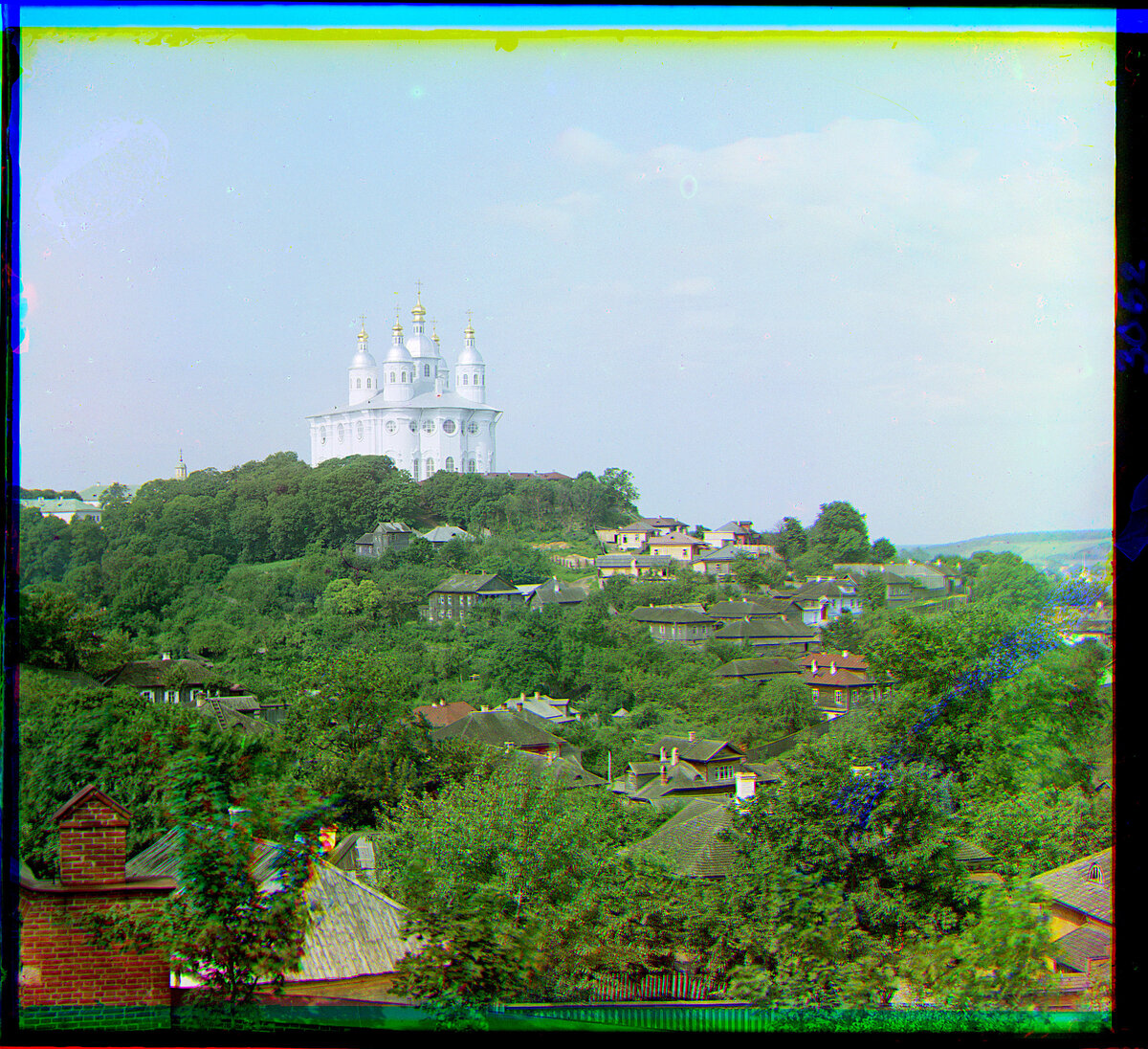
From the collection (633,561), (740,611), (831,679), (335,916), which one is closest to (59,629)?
(335,916)

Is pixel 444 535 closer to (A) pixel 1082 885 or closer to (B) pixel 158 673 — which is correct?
(B) pixel 158 673

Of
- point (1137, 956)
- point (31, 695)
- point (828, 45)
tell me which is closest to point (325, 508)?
point (31, 695)

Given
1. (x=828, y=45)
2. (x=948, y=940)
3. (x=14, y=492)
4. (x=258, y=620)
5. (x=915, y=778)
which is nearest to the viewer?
(x=14, y=492)

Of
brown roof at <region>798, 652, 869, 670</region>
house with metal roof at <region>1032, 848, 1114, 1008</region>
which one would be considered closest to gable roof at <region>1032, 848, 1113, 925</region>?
house with metal roof at <region>1032, 848, 1114, 1008</region>

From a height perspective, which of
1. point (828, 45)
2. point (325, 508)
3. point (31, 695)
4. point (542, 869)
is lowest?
point (542, 869)

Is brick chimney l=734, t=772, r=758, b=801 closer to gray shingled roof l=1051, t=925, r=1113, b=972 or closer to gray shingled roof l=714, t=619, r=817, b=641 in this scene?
gray shingled roof l=714, t=619, r=817, b=641

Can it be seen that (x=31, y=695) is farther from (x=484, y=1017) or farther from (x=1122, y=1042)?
(x=1122, y=1042)
